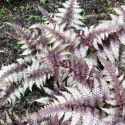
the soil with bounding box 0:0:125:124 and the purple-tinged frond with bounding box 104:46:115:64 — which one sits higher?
the soil with bounding box 0:0:125:124

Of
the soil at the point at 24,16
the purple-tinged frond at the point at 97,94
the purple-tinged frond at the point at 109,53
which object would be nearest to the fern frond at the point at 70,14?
the soil at the point at 24,16

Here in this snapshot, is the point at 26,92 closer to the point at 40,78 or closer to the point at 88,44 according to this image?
the point at 40,78

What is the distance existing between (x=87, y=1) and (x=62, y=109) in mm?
2418

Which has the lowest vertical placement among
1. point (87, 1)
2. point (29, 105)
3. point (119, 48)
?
point (29, 105)

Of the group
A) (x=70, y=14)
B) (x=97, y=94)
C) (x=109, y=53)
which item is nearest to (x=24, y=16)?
(x=70, y=14)

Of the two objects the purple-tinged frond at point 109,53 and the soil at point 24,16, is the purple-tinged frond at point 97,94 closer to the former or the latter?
the purple-tinged frond at point 109,53

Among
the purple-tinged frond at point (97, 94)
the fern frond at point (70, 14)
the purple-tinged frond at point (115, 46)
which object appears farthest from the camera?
the fern frond at point (70, 14)

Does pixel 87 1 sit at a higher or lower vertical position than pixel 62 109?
higher

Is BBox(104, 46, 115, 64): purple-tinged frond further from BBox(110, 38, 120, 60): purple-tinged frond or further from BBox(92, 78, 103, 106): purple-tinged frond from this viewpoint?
BBox(92, 78, 103, 106): purple-tinged frond

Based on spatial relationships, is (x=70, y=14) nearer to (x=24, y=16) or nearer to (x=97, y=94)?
(x=24, y=16)

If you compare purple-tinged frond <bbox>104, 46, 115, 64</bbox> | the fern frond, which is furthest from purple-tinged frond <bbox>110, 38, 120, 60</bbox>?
the fern frond

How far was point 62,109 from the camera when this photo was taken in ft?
7.09

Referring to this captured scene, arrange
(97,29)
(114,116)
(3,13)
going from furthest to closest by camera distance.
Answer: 1. (3,13)
2. (97,29)
3. (114,116)

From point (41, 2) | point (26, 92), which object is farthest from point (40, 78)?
point (41, 2)
